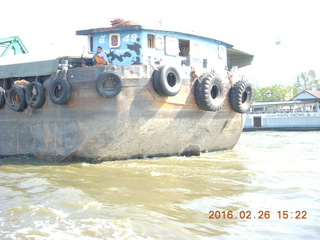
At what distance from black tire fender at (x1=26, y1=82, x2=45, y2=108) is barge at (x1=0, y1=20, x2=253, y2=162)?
22 mm

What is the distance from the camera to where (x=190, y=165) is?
24.4ft

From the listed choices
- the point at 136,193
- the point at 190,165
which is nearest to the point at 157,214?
the point at 136,193

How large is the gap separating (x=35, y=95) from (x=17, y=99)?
719 mm

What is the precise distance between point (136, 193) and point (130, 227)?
1383 mm

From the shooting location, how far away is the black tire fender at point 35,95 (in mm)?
8094

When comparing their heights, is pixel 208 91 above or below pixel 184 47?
below

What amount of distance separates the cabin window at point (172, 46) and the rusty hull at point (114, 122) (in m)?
1.09

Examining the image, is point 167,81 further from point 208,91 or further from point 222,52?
point 222,52

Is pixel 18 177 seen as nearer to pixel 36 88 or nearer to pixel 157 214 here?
pixel 36 88

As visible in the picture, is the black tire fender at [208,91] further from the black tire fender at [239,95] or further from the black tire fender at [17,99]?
the black tire fender at [17,99]

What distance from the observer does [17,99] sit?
28.4 feet

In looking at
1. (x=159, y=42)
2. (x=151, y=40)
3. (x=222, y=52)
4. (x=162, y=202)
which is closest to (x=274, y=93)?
(x=222, y=52)

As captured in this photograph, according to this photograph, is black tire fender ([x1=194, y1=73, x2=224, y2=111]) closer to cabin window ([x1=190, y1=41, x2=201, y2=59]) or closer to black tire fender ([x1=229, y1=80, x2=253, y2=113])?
black tire fender ([x1=229, y1=80, x2=253, y2=113])

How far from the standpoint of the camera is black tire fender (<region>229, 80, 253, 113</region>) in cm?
917
